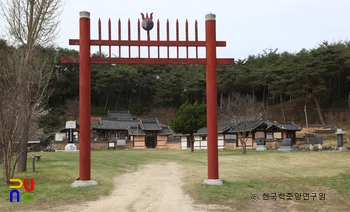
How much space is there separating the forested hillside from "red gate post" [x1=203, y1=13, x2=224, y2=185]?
111 ft

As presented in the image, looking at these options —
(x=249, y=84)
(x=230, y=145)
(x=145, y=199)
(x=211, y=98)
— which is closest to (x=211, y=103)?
(x=211, y=98)

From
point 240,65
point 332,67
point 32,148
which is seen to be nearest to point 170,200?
point 32,148

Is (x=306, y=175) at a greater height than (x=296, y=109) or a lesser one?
lesser

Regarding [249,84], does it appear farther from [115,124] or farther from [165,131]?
[115,124]

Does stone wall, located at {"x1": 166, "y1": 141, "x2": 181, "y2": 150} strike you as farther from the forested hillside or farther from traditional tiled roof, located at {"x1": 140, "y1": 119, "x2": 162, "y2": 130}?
the forested hillside

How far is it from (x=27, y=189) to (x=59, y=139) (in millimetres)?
36842

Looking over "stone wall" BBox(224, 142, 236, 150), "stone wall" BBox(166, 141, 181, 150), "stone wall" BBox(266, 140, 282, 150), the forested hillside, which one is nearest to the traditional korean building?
"stone wall" BBox(166, 141, 181, 150)

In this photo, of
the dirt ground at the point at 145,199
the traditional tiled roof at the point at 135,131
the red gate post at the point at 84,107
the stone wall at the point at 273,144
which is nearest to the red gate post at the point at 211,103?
the dirt ground at the point at 145,199

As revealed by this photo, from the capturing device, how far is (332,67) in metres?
45.9

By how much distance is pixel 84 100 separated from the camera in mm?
11250

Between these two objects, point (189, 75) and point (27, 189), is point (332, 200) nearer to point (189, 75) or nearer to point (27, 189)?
point (27, 189)

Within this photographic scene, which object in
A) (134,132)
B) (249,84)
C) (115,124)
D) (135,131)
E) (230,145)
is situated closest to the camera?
(230,145)

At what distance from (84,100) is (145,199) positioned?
3.49 metres

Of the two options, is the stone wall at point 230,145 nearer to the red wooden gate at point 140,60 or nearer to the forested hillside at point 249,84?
the forested hillside at point 249,84
